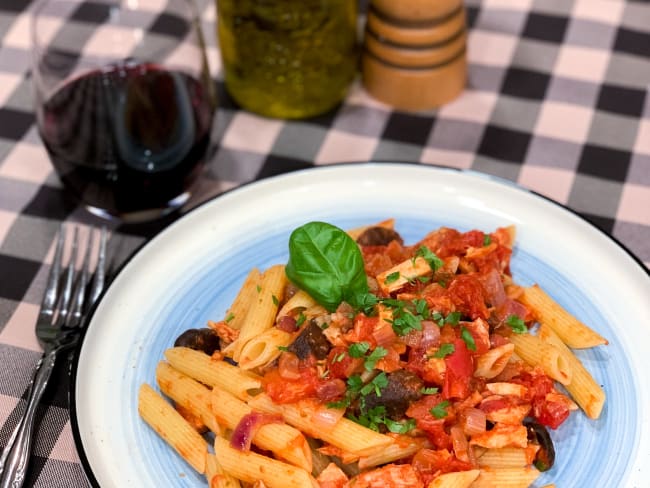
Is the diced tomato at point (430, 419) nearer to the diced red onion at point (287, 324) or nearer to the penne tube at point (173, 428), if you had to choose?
the diced red onion at point (287, 324)

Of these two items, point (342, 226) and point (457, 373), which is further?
point (342, 226)

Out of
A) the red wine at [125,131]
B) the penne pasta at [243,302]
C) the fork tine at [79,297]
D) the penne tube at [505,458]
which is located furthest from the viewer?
the red wine at [125,131]

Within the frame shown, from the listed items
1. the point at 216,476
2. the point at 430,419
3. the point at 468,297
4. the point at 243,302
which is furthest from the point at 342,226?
the point at 216,476

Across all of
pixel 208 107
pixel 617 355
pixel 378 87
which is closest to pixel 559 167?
pixel 378 87

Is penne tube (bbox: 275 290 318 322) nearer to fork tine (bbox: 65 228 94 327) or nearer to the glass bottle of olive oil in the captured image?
fork tine (bbox: 65 228 94 327)

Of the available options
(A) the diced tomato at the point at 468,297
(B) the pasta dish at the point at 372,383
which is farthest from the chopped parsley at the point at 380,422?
(A) the diced tomato at the point at 468,297

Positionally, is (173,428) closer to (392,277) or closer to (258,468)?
(258,468)
